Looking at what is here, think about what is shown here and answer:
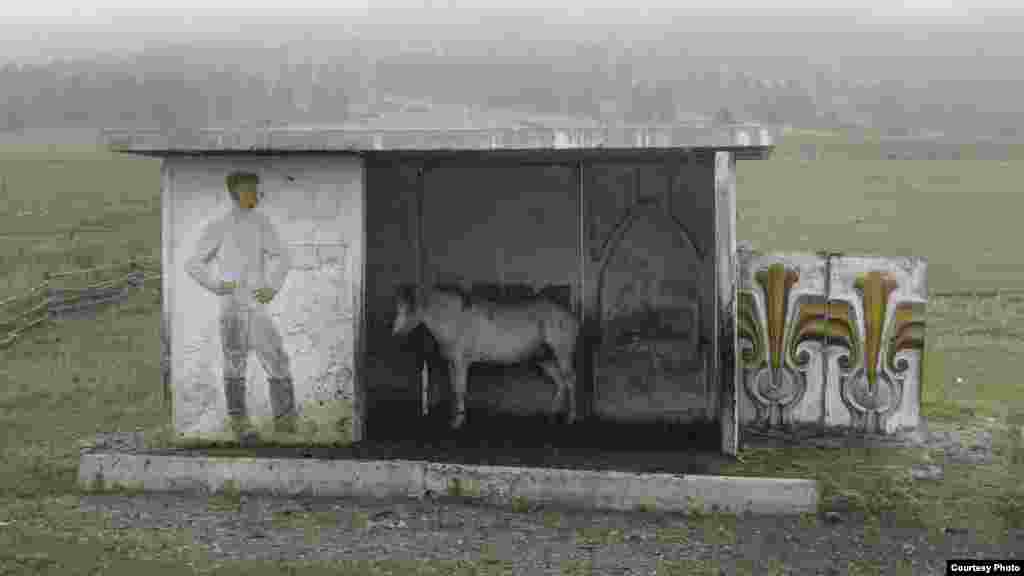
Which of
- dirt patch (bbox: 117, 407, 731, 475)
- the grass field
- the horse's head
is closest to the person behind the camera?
the grass field

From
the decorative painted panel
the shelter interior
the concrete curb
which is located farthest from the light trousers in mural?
the decorative painted panel

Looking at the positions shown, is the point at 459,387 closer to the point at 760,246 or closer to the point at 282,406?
the point at 282,406

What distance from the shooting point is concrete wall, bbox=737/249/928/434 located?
10.6 metres

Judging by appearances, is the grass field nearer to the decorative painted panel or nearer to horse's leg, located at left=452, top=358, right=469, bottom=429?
the decorative painted panel

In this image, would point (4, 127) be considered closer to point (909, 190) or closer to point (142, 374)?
point (909, 190)

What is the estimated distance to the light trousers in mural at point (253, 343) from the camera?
10.0m

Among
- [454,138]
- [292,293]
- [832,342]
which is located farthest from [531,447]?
[832,342]

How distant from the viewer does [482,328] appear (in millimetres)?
10883

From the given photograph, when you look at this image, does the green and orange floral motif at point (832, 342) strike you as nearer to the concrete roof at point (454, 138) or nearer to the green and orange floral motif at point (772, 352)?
the green and orange floral motif at point (772, 352)

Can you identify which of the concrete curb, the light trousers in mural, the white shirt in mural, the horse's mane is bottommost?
the concrete curb

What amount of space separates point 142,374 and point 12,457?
7.29 m

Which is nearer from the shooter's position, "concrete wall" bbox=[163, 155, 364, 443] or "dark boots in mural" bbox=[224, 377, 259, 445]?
"concrete wall" bbox=[163, 155, 364, 443]

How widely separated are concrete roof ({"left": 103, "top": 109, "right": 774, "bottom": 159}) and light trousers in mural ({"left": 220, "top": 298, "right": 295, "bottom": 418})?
1.42 meters

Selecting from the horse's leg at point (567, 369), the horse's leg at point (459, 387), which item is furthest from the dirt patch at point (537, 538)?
the horse's leg at point (567, 369)
